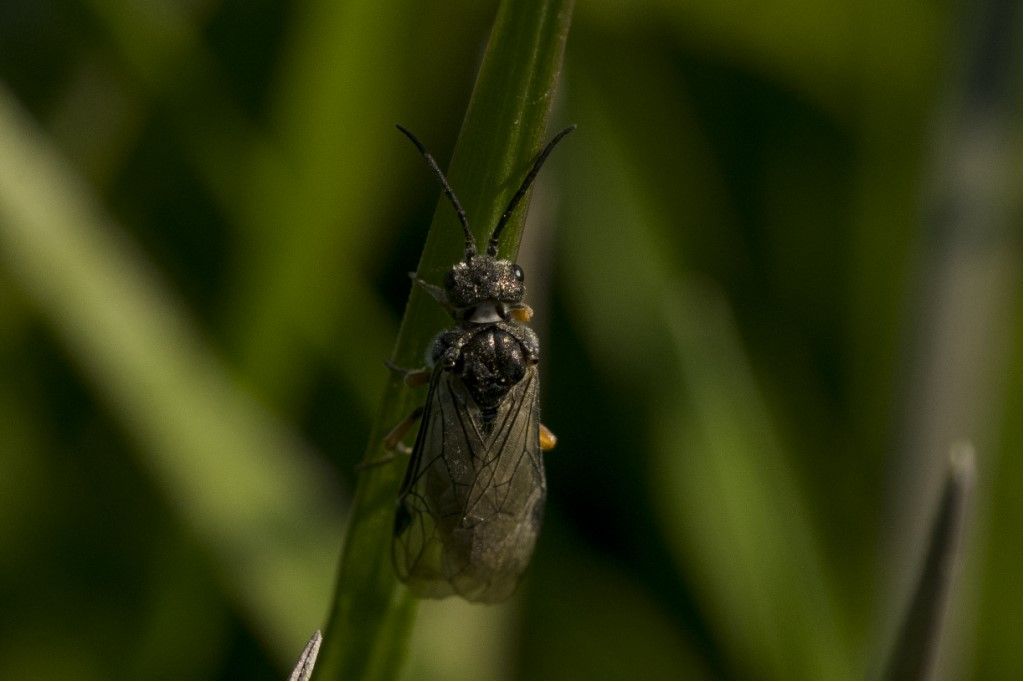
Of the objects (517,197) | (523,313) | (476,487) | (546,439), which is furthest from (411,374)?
(546,439)

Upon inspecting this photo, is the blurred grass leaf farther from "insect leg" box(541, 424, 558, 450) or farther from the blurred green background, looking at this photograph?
"insect leg" box(541, 424, 558, 450)

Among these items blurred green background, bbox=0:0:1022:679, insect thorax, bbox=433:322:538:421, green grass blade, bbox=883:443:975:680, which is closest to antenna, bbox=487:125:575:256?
insect thorax, bbox=433:322:538:421

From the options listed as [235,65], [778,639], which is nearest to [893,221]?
[778,639]

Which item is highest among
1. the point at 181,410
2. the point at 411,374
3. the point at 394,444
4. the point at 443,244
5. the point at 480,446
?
the point at 443,244

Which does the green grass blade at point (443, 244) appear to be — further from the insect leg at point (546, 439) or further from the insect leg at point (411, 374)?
the insect leg at point (546, 439)

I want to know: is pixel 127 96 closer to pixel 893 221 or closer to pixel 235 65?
pixel 235 65

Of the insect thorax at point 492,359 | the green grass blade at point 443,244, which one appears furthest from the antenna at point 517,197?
the insect thorax at point 492,359

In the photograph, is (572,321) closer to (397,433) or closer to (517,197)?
(397,433)
